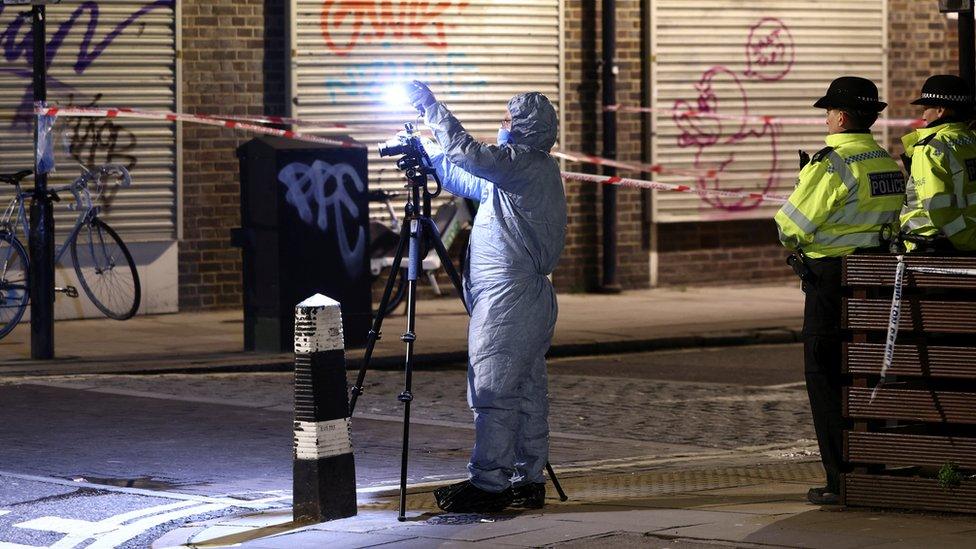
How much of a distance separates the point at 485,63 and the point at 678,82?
2.36 metres

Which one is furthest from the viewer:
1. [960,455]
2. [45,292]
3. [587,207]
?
[587,207]

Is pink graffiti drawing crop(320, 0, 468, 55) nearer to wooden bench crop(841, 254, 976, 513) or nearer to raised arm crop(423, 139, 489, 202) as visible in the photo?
raised arm crop(423, 139, 489, 202)

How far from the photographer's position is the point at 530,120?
7.86m

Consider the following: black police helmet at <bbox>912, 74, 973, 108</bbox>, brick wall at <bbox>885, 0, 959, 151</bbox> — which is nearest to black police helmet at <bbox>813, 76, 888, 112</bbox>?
black police helmet at <bbox>912, 74, 973, 108</bbox>

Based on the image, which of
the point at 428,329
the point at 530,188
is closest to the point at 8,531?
the point at 530,188

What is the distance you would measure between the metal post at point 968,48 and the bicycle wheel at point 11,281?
22.9 ft

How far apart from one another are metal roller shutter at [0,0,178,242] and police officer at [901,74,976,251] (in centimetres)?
952

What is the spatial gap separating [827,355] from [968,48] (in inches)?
196

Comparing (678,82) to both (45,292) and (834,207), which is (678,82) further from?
(834,207)

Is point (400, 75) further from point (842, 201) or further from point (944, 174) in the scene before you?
point (842, 201)

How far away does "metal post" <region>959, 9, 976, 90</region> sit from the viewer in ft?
40.2

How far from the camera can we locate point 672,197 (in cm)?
2031

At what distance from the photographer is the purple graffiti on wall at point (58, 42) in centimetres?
1625

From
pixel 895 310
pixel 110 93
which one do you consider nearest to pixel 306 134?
pixel 110 93
